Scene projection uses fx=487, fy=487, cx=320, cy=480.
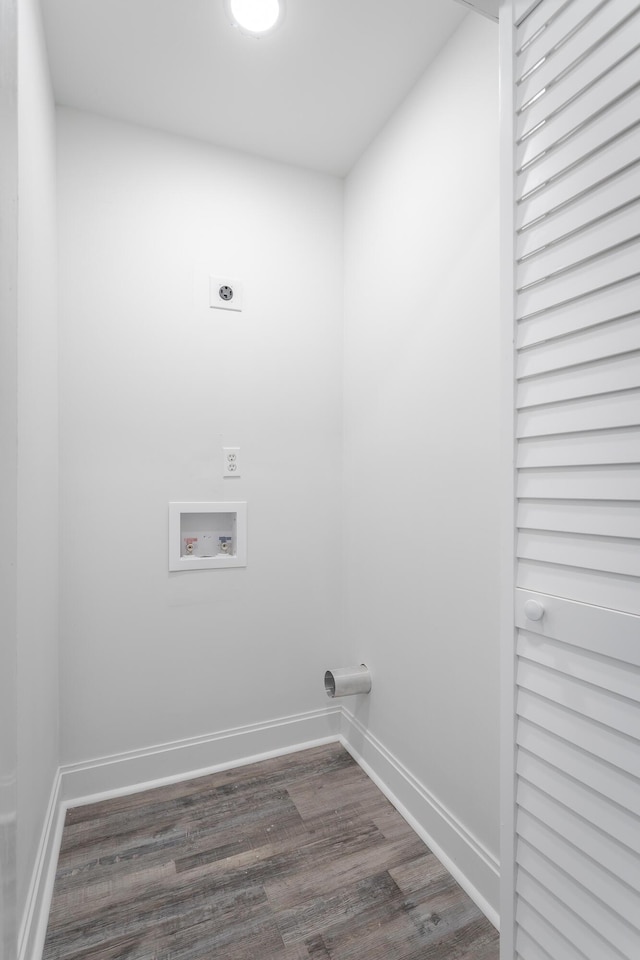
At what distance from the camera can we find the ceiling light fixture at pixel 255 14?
1.35 m

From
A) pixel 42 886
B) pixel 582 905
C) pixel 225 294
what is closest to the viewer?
pixel 582 905

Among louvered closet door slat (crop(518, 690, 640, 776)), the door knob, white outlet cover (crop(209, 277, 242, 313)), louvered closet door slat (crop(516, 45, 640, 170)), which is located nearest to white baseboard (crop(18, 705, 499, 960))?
louvered closet door slat (crop(518, 690, 640, 776))

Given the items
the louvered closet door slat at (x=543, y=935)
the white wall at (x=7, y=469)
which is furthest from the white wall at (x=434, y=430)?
the white wall at (x=7, y=469)

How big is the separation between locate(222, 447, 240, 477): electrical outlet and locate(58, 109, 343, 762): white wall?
30mm

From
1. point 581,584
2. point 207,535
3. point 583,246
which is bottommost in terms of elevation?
point 207,535

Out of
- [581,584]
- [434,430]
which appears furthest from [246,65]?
[581,584]

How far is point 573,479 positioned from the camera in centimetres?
75

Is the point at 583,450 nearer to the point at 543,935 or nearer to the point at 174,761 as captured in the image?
the point at 543,935

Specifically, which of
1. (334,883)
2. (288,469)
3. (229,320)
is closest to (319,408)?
(288,469)

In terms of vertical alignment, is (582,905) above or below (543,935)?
above

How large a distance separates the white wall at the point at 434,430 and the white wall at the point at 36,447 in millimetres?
1113

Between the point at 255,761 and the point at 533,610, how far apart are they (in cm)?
160

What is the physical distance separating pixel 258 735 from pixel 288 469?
1096 millimetres

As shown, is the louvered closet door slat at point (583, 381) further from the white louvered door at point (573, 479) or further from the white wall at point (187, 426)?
the white wall at point (187, 426)
